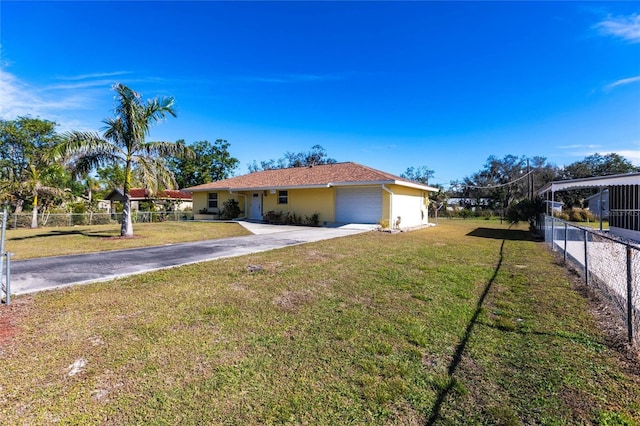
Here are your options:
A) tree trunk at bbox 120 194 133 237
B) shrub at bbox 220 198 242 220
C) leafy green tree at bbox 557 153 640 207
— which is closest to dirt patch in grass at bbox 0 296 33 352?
tree trunk at bbox 120 194 133 237

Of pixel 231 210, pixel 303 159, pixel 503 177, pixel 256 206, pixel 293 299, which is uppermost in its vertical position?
pixel 303 159

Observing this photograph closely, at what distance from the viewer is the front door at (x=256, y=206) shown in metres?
22.7

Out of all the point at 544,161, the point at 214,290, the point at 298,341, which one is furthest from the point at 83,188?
the point at 544,161

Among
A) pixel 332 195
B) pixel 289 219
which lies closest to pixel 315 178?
pixel 332 195

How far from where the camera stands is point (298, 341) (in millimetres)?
3453

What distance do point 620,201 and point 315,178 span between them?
15.6 metres

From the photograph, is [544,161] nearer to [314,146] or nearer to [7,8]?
[314,146]

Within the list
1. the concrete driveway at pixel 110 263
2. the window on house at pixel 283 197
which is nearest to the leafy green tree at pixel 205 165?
the window on house at pixel 283 197

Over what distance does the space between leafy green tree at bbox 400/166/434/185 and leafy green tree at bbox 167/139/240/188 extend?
26.7 meters

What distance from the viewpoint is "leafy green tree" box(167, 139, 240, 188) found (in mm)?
41438

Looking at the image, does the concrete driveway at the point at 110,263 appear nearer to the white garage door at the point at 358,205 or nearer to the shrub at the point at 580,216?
the white garage door at the point at 358,205

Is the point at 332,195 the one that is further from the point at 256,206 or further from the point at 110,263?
the point at 110,263

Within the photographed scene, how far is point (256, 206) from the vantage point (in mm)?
23016

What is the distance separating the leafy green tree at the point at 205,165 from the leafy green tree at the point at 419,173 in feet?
87.7
